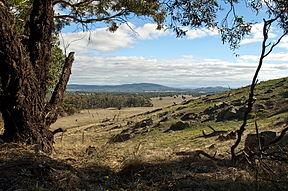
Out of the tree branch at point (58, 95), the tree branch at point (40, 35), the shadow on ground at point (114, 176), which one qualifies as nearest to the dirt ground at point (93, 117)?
the tree branch at point (58, 95)

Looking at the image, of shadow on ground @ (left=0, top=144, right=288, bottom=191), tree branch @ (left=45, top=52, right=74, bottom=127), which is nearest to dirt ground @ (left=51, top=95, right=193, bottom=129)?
tree branch @ (left=45, top=52, right=74, bottom=127)

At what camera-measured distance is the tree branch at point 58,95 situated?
17.6ft

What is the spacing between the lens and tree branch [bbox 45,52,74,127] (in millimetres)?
5368

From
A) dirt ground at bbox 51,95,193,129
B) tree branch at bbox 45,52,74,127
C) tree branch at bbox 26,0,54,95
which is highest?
tree branch at bbox 26,0,54,95

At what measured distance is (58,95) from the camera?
579 centimetres

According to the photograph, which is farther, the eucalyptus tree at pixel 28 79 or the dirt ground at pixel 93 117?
the dirt ground at pixel 93 117

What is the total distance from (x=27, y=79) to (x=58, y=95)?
1213 millimetres

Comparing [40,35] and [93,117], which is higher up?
[40,35]

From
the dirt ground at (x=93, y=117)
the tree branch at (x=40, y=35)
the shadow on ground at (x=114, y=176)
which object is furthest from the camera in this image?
the dirt ground at (x=93, y=117)

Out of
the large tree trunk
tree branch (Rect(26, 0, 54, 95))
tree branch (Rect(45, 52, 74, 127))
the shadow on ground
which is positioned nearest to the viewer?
the shadow on ground

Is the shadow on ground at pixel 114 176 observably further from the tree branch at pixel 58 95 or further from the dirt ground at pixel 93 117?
the dirt ground at pixel 93 117

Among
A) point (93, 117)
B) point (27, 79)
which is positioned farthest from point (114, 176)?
point (27, 79)

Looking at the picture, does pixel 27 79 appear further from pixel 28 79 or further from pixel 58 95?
pixel 58 95

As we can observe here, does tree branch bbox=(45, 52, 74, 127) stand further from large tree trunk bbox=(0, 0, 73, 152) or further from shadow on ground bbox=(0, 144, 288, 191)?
shadow on ground bbox=(0, 144, 288, 191)
